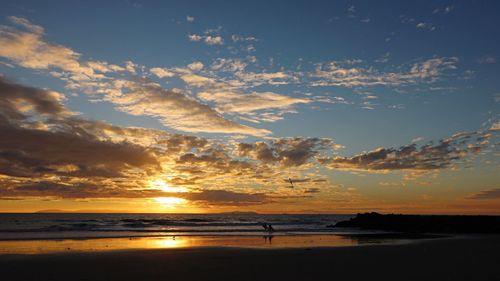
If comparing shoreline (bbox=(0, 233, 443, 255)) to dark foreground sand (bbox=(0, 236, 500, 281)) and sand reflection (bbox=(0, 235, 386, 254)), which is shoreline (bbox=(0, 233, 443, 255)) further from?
dark foreground sand (bbox=(0, 236, 500, 281))

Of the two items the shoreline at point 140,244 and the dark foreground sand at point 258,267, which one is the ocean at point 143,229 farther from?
the dark foreground sand at point 258,267

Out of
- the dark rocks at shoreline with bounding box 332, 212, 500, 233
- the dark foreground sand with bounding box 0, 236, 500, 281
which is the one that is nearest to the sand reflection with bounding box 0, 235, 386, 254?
the dark foreground sand with bounding box 0, 236, 500, 281

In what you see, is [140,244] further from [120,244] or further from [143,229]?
[143,229]

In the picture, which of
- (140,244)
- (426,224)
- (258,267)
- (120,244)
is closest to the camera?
(258,267)

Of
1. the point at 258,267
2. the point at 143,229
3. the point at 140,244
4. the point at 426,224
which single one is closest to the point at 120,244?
the point at 140,244

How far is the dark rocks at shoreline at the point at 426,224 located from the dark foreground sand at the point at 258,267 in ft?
119

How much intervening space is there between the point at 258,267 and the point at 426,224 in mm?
51045

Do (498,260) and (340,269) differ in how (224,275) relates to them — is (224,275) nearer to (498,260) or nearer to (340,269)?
(340,269)

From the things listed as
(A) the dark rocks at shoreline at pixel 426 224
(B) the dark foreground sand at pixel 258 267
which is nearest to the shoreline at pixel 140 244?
(B) the dark foreground sand at pixel 258 267

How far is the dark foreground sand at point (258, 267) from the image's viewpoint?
1658cm

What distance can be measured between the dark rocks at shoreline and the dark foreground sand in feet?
119

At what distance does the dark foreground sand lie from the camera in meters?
16.6

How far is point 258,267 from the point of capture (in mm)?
19406

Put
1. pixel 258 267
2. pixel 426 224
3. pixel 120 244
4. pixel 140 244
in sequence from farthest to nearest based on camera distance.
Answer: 1. pixel 426 224
2. pixel 120 244
3. pixel 140 244
4. pixel 258 267
